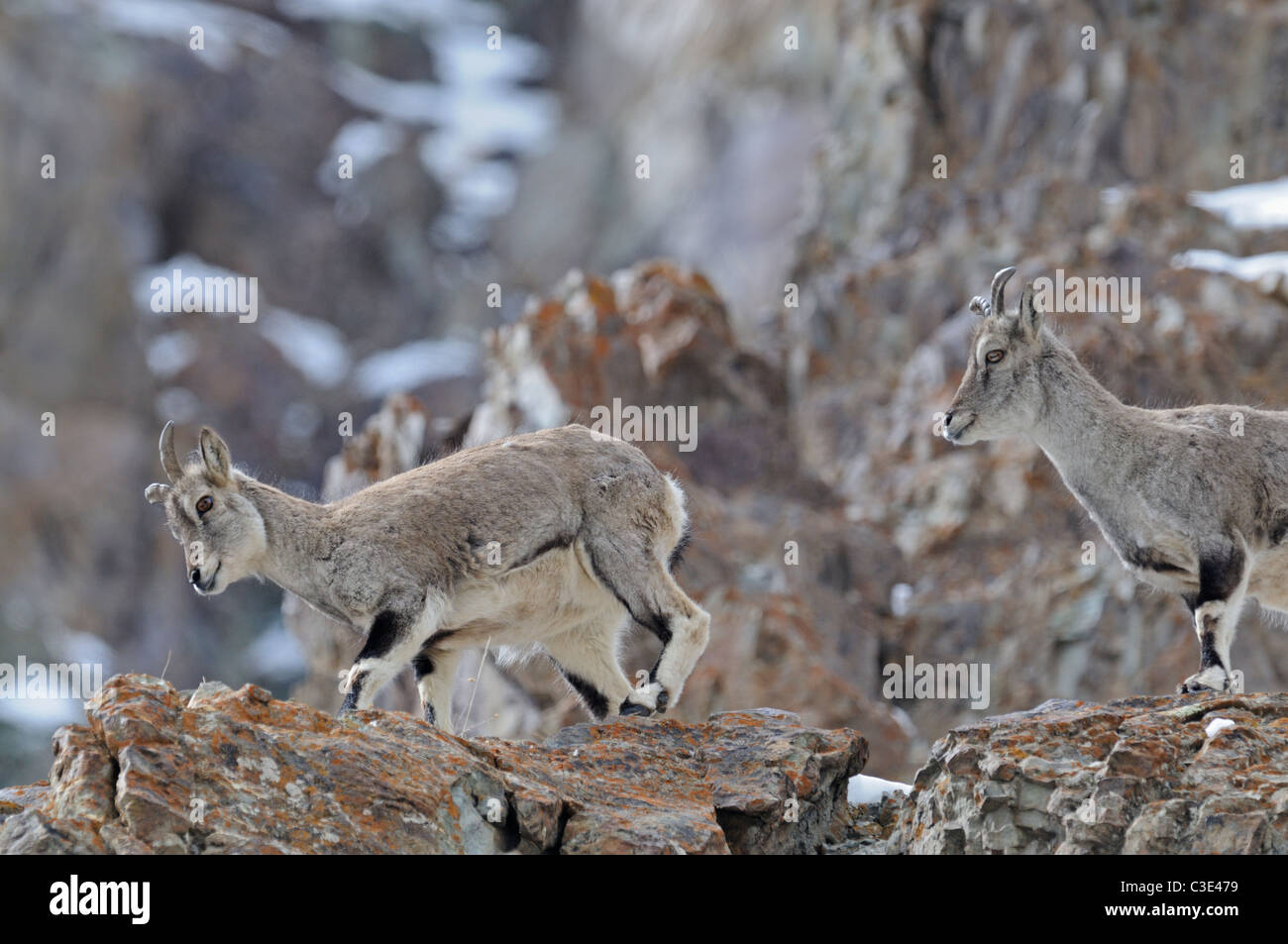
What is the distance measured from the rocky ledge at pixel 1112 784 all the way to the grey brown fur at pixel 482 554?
2527 mm

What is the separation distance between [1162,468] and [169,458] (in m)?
6.57

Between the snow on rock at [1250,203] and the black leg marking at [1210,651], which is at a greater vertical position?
the snow on rock at [1250,203]

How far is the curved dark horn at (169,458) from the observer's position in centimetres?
Result: 1080

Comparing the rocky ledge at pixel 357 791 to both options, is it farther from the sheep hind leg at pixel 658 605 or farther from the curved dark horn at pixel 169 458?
the curved dark horn at pixel 169 458

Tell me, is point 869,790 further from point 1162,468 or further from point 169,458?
point 169,458

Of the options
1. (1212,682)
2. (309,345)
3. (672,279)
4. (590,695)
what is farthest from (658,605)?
(309,345)

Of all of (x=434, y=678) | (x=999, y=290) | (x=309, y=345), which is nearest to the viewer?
(x=434, y=678)

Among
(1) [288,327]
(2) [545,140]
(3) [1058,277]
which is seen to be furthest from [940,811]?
(2) [545,140]

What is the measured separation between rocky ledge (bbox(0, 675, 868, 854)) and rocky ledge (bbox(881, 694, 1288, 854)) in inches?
36.4

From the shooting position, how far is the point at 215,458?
11078 millimetres

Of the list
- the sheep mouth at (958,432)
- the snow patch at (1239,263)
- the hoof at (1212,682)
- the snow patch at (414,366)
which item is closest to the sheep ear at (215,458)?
the sheep mouth at (958,432)

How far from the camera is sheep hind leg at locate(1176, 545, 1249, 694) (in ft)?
31.8
